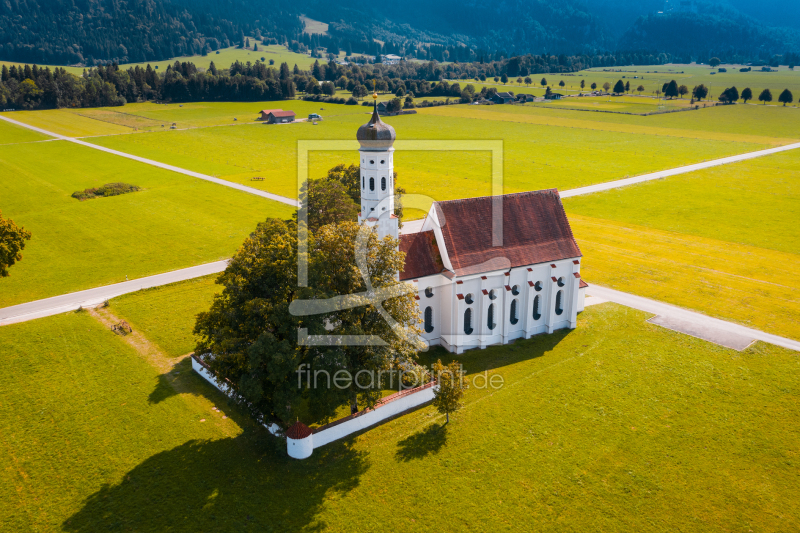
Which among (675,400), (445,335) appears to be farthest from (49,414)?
(675,400)

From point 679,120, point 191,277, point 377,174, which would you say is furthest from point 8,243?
point 679,120

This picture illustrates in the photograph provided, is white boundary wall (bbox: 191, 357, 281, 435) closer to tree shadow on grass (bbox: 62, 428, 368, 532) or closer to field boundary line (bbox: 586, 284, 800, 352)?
tree shadow on grass (bbox: 62, 428, 368, 532)

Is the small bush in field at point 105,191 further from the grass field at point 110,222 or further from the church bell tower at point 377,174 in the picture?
the church bell tower at point 377,174

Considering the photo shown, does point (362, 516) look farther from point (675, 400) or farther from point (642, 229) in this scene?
point (642, 229)

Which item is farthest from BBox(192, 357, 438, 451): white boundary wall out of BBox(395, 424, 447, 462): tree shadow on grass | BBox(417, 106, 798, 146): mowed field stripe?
BBox(417, 106, 798, 146): mowed field stripe

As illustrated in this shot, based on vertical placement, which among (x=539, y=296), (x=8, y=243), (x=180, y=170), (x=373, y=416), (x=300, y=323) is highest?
(x=180, y=170)

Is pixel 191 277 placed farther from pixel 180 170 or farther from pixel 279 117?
pixel 279 117

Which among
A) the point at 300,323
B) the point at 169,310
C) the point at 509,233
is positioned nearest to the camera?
the point at 300,323
